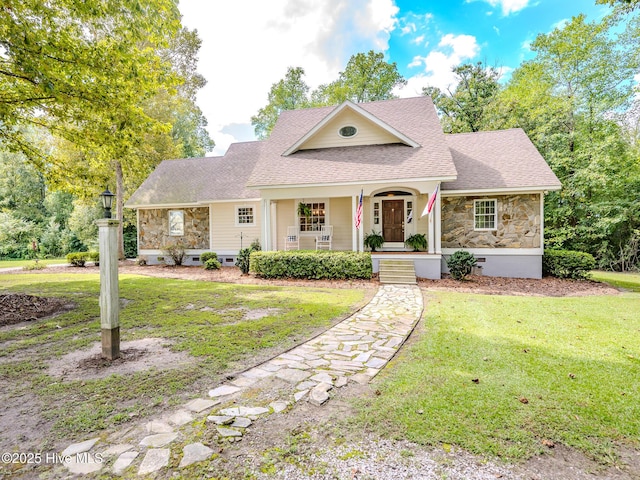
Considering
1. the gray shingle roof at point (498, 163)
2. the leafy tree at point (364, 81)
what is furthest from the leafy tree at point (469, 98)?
the gray shingle roof at point (498, 163)

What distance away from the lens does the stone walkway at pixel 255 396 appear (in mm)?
2271

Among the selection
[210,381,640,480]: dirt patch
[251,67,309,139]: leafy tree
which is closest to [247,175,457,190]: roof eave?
[210,381,640,480]: dirt patch

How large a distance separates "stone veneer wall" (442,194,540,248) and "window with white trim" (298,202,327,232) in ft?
16.7

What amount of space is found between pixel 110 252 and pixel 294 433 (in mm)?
3320

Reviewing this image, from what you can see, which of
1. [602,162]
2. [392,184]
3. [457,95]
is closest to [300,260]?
[392,184]

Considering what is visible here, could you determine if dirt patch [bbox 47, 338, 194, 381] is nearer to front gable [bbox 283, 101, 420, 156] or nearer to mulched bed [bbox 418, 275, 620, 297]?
mulched bed [bbox 418, 275, 620, 297]

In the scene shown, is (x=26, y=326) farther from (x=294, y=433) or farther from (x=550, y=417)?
(x=550, y=417)

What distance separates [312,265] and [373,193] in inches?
172

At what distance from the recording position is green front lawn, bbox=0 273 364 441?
3.04m

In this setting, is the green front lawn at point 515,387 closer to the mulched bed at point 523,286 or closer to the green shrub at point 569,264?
the mulched bed at point 523,286

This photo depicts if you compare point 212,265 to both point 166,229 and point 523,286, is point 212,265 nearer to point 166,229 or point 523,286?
point 166,229

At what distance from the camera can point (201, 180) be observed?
53.8ft

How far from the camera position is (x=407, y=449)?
92.4 inches

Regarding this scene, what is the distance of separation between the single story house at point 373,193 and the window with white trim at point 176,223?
0.07 metres
